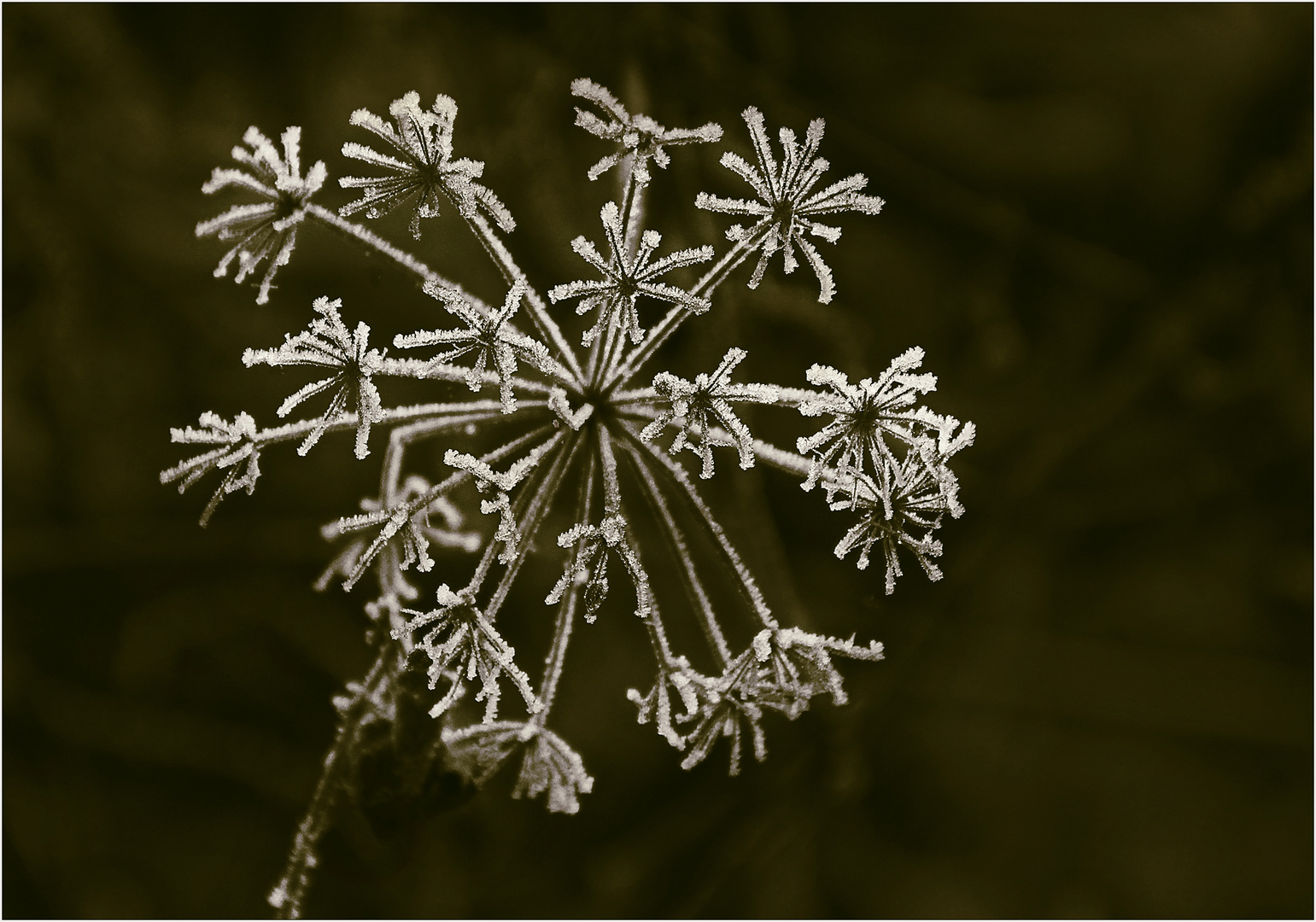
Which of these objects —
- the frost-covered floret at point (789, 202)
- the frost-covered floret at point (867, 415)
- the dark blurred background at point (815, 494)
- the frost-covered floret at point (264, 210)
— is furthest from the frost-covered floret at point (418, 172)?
the dark blurred background at point (815, 494)

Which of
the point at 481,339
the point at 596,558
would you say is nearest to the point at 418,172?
the point at 481,339

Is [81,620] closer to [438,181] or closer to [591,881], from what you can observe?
[591,881]

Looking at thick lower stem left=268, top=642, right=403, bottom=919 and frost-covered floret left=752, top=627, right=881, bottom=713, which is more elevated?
frost-covered floret left=752, top=627, right=881, bottom=713

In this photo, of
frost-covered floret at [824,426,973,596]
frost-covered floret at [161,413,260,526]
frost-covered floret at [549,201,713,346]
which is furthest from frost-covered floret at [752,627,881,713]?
frost-covered floret at [161,413,260,526]

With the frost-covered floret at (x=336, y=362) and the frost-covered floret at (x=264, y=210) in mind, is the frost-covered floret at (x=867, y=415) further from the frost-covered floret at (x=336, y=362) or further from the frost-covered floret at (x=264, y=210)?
the frost-covered floret at (x=264, y=210)

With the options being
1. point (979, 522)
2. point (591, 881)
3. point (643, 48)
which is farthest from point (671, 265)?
point (591, 881)

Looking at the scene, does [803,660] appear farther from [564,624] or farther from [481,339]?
[481,339]

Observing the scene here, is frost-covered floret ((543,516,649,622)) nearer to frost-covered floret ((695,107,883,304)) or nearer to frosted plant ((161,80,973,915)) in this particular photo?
frosted plant ((161,80,973,915))
